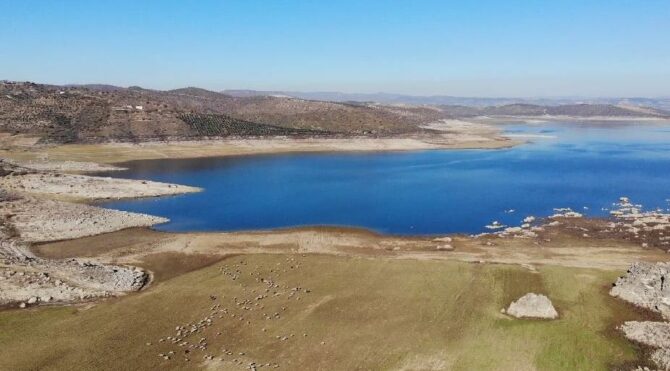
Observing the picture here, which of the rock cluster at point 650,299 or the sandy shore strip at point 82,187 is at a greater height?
the sandy shore strip at point 82,187

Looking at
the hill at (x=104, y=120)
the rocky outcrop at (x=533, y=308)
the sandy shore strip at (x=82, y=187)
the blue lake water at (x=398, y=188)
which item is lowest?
the blue lake water at (x=398, y=188)

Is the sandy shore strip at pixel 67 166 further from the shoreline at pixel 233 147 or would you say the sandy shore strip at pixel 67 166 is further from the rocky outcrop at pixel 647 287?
the rocky outcrop at pixel 647 287

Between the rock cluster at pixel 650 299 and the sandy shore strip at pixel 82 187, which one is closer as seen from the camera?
the rock cluster at pixel 650 299

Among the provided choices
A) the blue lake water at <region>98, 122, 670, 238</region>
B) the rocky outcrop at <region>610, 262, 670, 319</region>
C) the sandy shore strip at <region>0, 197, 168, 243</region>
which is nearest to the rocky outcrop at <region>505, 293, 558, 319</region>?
the rocky outcrop at <region>610, 262, 670, 319</region>

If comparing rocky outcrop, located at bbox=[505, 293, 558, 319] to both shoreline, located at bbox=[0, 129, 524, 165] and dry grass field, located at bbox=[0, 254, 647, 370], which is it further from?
shoreline, located at bbox=[0, 129, 524, 165]

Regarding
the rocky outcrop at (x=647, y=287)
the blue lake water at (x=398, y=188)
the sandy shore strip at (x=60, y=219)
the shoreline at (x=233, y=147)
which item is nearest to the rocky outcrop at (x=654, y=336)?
the rocky outcrop at (x=647, y=287)

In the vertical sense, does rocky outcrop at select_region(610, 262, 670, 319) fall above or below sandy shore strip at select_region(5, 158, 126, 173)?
below
